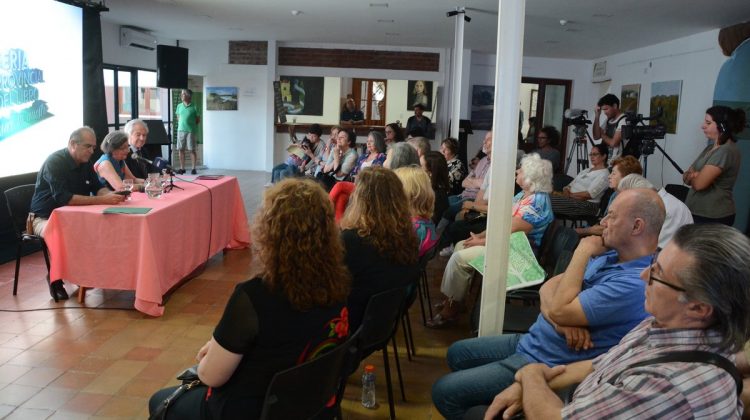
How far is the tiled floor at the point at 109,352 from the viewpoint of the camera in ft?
8.73

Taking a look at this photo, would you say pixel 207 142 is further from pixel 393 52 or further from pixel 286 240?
pixel 286 240

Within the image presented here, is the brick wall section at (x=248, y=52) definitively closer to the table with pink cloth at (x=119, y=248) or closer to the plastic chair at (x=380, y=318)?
the table with pink cloth at (x=119, y=248)

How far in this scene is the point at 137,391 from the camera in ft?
9.06

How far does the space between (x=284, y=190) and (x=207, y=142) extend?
11485 millimetres

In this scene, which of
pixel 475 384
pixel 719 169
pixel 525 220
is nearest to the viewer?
pixel 475 384

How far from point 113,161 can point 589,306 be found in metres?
3.97

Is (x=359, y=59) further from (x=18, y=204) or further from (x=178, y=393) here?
(x=178, y=393)

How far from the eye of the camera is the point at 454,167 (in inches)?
229

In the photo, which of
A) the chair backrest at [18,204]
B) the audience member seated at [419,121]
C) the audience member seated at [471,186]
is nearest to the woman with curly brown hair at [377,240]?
the chair backrest at [18,204]

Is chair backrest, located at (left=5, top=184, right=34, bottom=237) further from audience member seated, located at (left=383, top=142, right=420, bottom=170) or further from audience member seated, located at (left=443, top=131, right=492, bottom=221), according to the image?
audience member seated, located at (left=443, top=131, right=492, bottom=221)

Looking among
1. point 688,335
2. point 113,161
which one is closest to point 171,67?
point 113,161

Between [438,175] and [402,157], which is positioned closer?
[402,157]

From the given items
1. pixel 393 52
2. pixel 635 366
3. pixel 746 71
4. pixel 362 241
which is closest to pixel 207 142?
pixel 393 52

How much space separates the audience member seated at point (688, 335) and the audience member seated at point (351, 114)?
1113 centimetres
